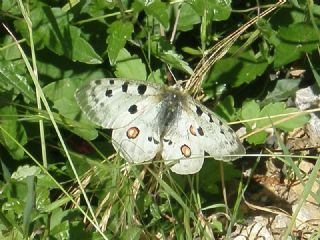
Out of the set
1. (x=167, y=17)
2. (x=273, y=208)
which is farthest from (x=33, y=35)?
(x=273, y=208)

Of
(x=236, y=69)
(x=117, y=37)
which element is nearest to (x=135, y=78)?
(x=117, y=37)

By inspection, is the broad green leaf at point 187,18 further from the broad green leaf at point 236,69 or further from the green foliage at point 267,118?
the green foliage at point 267,118

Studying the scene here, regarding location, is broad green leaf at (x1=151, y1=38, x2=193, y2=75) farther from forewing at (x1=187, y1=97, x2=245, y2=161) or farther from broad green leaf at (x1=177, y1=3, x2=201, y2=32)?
forewing at (x1=187, y1=97, x2=245, y2=161)

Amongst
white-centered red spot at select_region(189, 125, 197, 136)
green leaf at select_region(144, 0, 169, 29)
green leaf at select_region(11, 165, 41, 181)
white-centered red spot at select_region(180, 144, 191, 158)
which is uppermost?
green leaf at select_region(144, 0, 169, 29)

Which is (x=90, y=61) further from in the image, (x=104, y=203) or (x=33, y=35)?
(x=104, y=203)

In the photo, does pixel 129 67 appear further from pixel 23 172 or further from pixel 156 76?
pixel 23 172

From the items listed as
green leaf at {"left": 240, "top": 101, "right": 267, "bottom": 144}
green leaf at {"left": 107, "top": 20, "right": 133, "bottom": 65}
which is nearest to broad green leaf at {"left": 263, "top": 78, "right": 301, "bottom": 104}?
green leaf at {"left": 240, "top": 101, "right": 267, "bottom": 144}
